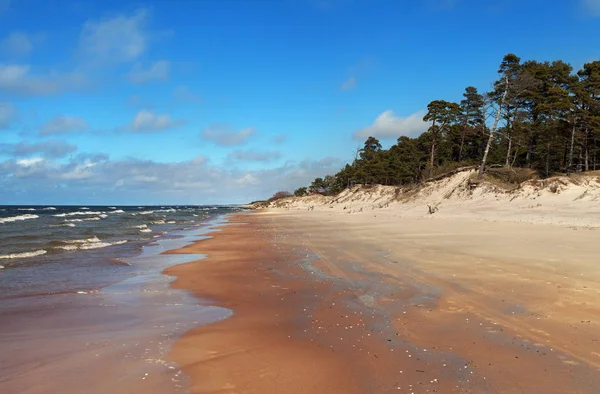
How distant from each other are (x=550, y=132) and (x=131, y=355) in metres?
38.7

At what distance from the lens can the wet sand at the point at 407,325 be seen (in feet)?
14.6

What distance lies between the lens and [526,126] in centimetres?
3791

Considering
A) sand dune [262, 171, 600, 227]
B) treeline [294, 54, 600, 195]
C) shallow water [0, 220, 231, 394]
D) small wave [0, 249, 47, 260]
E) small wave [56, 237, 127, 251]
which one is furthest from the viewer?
treeline [294, 54, 600, 195]

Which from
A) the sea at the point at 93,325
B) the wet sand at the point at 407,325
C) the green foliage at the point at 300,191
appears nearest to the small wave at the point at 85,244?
the sea at the point at 93,325

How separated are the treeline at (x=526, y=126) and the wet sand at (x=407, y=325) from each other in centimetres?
2355

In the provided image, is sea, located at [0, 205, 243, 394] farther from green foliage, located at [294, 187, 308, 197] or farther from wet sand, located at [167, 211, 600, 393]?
green foliage, located at [294, 187, 308, 197]

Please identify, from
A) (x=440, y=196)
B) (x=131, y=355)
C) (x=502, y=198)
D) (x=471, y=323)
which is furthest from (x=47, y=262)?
(x=440, y=196)

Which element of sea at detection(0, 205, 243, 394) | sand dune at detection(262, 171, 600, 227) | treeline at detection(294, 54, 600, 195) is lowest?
sea at detection(0, 205, 243, 394)

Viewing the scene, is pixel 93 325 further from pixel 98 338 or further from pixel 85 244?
pixel 85 244

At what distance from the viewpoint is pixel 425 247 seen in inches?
583

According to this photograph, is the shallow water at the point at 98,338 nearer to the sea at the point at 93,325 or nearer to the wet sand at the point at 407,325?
the sea at the point at 93,325

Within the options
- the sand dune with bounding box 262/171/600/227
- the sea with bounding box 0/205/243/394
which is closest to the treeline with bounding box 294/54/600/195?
the sand dune with bounding box 262/171/600/227

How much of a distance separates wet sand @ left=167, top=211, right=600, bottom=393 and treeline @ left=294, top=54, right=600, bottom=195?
23546 millimetres

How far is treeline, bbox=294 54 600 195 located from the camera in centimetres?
3175
